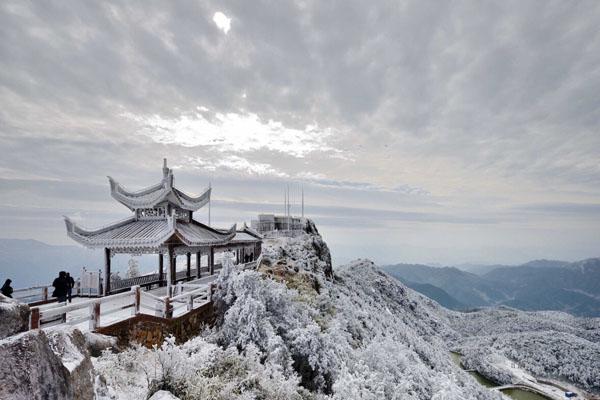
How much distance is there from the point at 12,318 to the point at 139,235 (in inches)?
357

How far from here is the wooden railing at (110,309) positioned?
8.78 m

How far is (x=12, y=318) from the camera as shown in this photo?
6.92 metres

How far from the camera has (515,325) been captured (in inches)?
3199

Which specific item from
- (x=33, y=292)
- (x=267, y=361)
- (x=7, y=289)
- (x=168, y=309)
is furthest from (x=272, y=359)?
(x=33, y=292)

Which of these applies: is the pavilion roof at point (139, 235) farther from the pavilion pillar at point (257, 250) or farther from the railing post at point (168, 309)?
the pavilion pillar at point (257, 250)

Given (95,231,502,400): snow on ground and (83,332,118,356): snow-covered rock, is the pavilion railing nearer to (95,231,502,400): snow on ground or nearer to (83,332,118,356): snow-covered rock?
(95,231,502,400): snow on ground

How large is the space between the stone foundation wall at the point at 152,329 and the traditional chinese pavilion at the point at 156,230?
7.13 ft

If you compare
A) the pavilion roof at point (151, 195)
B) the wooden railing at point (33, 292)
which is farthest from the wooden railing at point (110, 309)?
the pavilion roof at point (151, 195)

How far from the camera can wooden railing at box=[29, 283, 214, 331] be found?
8781 mm

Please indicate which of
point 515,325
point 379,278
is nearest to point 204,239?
point 379,278

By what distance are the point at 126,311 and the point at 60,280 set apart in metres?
4.43

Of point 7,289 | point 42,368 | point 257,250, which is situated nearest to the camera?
point 42,368

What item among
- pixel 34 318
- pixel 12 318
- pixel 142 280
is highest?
pixel 12 318

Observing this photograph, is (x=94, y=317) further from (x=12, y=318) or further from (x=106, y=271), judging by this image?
(x=106, y=271)
